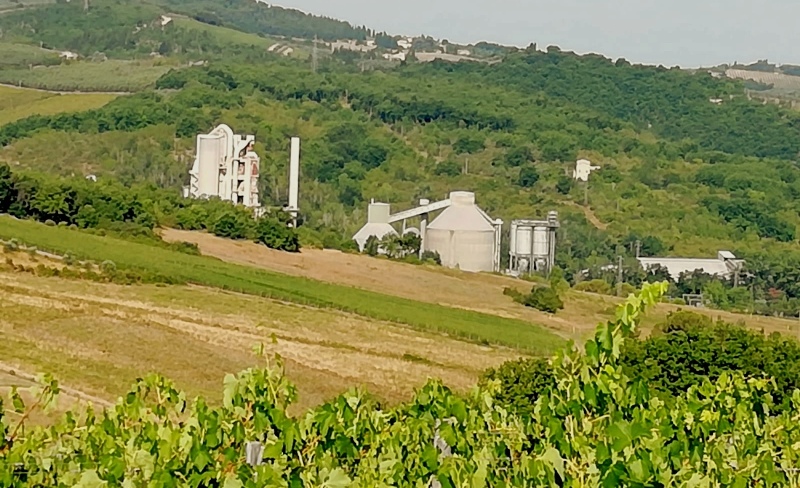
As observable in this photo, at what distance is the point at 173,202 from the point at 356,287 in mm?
13733

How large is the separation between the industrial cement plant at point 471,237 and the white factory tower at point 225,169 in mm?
7140

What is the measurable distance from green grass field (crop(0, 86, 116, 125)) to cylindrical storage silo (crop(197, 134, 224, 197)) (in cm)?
3846

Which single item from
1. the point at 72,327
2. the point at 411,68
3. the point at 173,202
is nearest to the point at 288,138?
the point at 173,202

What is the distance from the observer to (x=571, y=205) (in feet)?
301

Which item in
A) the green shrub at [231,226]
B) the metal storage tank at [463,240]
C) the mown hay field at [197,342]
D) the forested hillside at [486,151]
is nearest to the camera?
the mown hay field at [197,342]

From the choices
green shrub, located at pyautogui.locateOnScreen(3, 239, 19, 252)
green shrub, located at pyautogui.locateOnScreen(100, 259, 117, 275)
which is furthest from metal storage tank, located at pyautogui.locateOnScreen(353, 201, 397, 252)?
green shrub, located at pyautogui.locateOnScreen(3, 239, 19, 252)

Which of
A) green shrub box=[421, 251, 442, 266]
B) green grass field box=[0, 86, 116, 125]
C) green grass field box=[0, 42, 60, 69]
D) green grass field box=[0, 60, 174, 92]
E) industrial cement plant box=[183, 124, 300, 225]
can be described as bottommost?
green shrub box=[421, 251, 442, 266]

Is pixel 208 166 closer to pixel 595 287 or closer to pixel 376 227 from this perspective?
pixel 376 227

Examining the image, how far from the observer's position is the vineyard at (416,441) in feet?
19.5

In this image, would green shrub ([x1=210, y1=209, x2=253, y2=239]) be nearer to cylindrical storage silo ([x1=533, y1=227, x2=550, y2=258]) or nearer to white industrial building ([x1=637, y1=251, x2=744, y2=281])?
cylindrical storage silo ([x1=533, y1=227, x2=550, y2=258])

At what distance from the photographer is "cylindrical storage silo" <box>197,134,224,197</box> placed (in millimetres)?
68188

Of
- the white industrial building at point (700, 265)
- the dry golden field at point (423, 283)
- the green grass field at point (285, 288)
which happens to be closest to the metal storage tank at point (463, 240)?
the dry golden field at point (423, 283)

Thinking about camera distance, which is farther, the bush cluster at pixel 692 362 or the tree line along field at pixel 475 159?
the tree line along field at pixel 475 159

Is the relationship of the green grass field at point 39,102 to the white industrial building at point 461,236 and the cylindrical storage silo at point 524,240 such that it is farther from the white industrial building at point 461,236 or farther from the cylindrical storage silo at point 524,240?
the cylindrical storage silo at point 524,240
